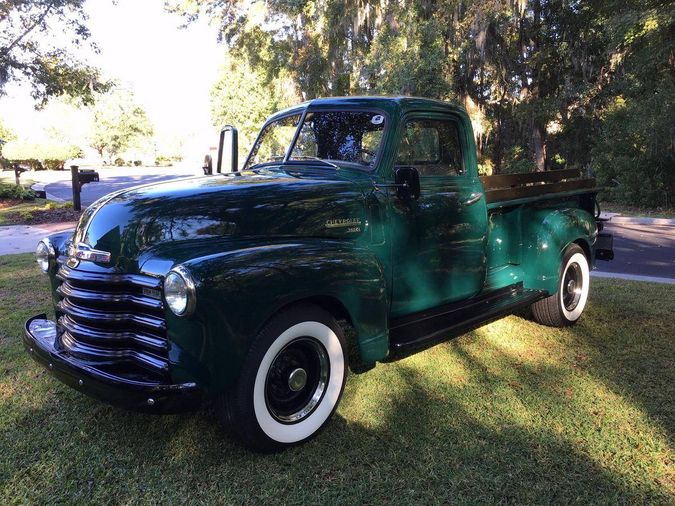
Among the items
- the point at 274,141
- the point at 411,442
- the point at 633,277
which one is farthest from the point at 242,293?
the point at 633,277

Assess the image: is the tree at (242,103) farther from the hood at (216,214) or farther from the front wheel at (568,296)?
the hood at (216,214)

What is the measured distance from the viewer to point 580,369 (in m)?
3.98

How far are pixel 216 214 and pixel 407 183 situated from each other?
126 cm

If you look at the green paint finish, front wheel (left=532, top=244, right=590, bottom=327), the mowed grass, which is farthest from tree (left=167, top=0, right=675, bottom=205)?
the mowed grass

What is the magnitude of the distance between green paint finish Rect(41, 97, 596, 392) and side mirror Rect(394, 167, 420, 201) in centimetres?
6

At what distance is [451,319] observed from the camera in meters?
3.76

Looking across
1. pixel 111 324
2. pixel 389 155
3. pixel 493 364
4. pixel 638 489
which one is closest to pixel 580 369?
pixel 493 364

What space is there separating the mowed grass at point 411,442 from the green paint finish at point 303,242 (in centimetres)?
52

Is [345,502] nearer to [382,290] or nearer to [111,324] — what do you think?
[382,290]

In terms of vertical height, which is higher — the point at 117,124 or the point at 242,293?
the point at 117,124

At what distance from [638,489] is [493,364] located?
1.57 metres

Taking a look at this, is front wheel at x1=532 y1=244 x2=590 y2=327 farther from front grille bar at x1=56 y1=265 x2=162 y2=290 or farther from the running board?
front grille bar at x1=56 y1=265 x2=162 y2=290

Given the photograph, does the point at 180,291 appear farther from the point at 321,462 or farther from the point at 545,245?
the point at 545,245

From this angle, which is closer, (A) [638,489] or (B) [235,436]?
(A) [638,489]
